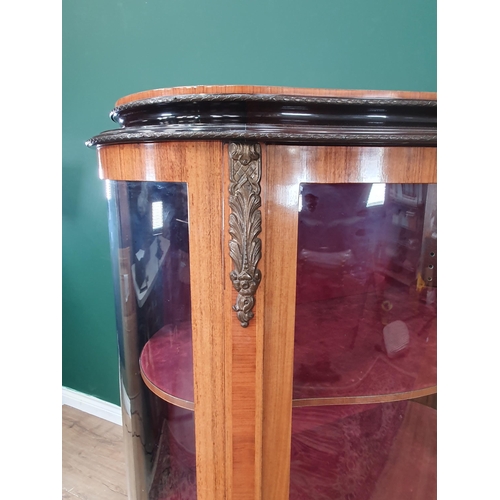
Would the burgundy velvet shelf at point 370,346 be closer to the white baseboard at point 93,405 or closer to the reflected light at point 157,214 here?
the reflected light at point 157,214

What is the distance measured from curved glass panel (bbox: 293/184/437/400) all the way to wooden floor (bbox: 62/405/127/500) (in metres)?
0.79

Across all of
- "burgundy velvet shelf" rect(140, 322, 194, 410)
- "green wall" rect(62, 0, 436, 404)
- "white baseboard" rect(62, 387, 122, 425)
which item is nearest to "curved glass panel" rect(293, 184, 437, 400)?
"burgundy velvet shelf" rect(140, 322, 194, 410)

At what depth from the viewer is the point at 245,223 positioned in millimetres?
421

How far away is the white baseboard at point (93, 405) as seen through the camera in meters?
1.23

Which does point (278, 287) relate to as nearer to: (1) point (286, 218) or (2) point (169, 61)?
(1) point (286, 218)

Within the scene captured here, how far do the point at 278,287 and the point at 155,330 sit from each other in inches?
7.8

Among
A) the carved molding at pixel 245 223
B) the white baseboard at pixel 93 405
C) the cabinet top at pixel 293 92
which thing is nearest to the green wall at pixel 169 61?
the white baseboard at pixel 93 405

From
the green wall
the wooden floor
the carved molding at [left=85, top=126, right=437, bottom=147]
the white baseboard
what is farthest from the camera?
the white baseboard

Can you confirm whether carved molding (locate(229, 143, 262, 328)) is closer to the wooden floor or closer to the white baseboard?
the wooden floor

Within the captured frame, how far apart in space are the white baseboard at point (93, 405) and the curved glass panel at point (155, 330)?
2.22ft

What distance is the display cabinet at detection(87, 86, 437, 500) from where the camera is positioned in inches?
16.4

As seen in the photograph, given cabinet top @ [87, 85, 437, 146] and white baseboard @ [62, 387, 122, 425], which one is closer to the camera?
cabinet top @ [87, 85, 437, 146]
